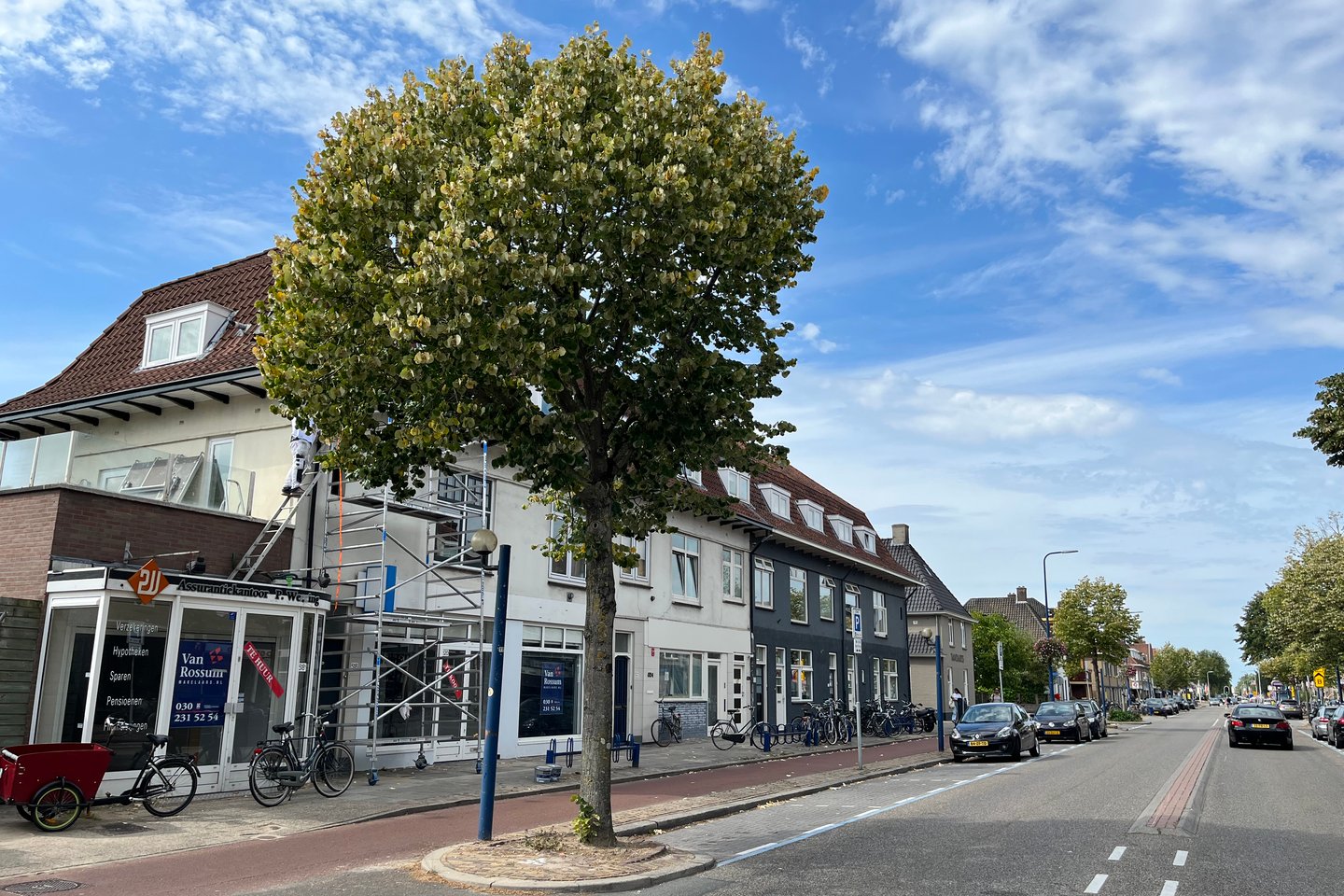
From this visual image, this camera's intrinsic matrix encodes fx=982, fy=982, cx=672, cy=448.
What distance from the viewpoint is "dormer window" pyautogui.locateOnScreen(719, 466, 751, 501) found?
108 ft

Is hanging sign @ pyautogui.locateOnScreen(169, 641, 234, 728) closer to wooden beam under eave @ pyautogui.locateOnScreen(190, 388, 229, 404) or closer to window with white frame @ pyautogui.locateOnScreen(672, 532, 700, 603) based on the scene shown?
wooden beam under eave @ pyautogui.locateOnScreen(190, 388, 229, 404)

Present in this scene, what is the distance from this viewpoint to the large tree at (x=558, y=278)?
9.58 meters

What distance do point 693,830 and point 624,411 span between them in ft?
17.7

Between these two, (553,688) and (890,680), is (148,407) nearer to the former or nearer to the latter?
(553,688)

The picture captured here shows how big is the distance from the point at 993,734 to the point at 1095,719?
16590 mm

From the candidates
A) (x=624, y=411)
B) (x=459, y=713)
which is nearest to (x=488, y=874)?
(x=624, y=411)

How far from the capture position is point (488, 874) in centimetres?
891

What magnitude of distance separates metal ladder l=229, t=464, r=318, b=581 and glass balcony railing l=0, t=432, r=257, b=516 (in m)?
0.68

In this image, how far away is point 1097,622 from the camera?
2172 inches

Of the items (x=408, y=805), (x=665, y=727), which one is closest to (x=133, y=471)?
(x=408, y=805)

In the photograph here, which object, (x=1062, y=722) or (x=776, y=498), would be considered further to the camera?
(x=776, y=498)

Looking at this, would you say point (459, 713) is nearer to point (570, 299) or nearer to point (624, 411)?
point (624, 411)

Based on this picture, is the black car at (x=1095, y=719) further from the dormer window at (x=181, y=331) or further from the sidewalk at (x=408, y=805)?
the dormer window at (x=181, y=331)

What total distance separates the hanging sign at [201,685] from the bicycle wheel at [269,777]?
4.14ft
